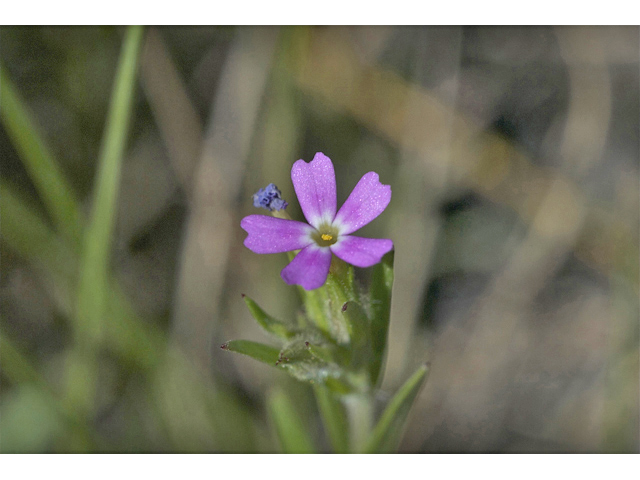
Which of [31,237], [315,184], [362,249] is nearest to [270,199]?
[315,184]

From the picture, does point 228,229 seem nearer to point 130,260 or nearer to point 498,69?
point 130,260

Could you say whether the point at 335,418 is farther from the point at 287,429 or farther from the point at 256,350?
the point at 256,350

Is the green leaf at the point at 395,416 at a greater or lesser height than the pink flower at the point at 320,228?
lesser

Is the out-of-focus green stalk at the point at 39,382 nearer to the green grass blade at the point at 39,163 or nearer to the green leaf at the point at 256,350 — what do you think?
the green grass blade at the point at 39,163

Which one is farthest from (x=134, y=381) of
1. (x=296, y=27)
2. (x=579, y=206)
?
(x=579, y=206)

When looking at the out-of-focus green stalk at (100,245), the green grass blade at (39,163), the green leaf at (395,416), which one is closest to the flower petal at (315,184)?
the green leaf at (395,416)

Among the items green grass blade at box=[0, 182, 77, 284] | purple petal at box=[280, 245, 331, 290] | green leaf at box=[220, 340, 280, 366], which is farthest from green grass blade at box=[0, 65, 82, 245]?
purple petal at box=[280, 245, 331, 290]
